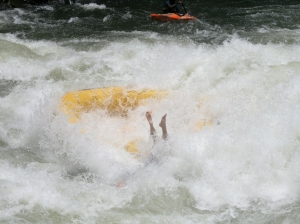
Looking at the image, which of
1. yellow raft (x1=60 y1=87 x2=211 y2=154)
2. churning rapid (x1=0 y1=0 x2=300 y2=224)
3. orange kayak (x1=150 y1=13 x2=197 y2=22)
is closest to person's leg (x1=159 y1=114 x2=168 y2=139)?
churning rapid (x1=0 y1=0 x2=300 y2=224)

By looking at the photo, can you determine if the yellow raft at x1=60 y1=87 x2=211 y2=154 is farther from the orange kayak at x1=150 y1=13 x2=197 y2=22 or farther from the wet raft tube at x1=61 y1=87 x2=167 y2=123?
the orange kayak at x1=150 y1=13 x2=197 y2=22

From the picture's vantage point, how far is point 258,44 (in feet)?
25.0

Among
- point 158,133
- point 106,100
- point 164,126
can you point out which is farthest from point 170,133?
point 106,100

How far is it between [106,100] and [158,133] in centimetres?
81

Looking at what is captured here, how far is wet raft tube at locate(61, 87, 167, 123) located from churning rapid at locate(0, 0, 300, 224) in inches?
2.6

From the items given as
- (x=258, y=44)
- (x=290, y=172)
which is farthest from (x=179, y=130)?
(x=258, y=44)

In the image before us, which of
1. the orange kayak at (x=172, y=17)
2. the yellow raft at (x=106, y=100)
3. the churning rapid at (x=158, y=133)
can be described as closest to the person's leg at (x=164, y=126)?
the churning rapid at (x=158, y=133)

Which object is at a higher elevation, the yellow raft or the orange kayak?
the orange kayak

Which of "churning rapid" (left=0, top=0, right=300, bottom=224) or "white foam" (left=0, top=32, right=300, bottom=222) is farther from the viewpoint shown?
"white foam" (left=0, top=32, right=300, bottom=222)

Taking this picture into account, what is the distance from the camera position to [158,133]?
511 cm

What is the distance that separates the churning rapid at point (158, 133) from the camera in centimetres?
407

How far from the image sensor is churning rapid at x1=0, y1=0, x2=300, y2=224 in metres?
4.07

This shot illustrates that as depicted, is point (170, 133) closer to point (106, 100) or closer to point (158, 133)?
point (158, 133)

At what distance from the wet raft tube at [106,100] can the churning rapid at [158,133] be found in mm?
66
